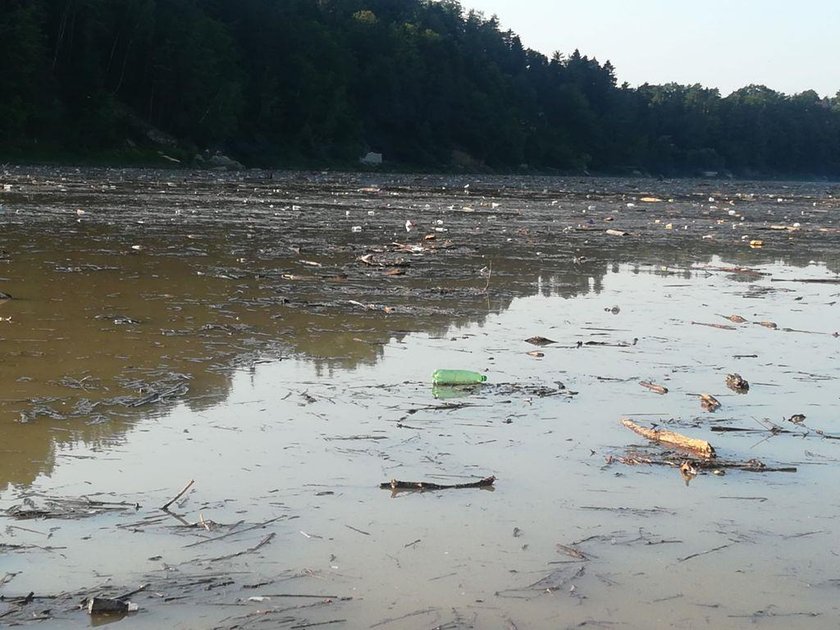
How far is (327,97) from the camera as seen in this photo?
8406 cm

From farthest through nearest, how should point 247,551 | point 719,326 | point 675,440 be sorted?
point 719,326, point 675,440, point 247,551

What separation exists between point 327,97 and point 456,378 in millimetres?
78851

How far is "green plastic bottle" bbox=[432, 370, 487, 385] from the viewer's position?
746 centimetres

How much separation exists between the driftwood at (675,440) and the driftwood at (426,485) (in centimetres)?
129

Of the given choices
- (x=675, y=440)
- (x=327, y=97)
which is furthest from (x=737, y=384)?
(x=327, y=97)

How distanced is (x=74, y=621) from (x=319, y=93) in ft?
268

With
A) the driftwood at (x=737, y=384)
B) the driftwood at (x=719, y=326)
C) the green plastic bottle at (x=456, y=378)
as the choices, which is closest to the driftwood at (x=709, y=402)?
the driftwood at (x=737, y=384)

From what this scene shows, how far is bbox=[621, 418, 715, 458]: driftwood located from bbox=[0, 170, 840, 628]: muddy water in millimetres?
100

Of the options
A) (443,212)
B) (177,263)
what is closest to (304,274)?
(177,263)

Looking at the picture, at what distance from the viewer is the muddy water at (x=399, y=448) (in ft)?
13.5

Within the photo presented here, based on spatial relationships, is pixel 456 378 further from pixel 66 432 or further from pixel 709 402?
pixel 66 432

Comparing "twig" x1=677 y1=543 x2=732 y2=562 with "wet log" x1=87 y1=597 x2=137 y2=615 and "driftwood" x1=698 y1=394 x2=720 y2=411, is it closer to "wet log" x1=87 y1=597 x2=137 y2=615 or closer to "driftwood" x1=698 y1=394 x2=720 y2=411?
"wet log" x1=87 y1=597 x2=137 y2=615

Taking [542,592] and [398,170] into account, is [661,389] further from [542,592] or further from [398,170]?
[398,170]

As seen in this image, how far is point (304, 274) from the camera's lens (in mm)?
13023
